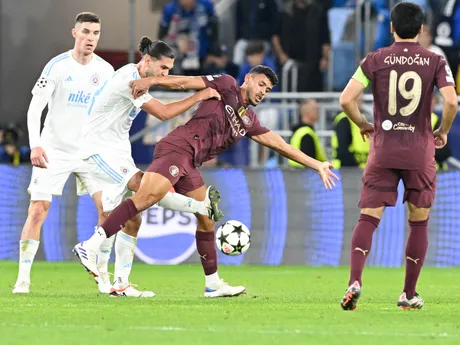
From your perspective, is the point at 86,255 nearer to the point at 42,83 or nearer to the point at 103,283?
the point at 103,283

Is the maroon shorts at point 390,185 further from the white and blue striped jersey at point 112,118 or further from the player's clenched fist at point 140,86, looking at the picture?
the white and blue striped jersey at point 112,118

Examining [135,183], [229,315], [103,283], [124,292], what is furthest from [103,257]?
[229,315]

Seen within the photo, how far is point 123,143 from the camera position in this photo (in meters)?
10.8

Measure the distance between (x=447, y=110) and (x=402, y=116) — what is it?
32 cm

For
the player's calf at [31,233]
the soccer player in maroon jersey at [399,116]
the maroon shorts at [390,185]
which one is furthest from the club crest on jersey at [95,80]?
the maroon shorts at [390,185]

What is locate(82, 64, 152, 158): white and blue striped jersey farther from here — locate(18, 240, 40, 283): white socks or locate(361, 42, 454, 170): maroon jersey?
locate(361, 42, 454, 170): maroon jersey

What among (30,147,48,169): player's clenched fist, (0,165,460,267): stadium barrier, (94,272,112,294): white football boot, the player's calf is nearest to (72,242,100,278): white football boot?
(94,272,112,294): white football boot

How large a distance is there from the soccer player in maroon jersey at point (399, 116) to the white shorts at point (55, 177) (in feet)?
9.81

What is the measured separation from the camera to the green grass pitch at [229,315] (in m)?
7.43

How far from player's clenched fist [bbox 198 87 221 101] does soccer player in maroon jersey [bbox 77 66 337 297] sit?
0.04 metres

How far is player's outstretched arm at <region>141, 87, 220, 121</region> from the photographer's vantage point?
10070 millimetres

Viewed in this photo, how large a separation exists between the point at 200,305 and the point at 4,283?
3355 millimetres

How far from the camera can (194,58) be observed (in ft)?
67.7

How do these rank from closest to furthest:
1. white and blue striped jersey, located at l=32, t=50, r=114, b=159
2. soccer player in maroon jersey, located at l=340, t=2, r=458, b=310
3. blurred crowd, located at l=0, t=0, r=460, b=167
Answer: soccer player in maroon jersey, located at l=340, t=2, r=458, b=310 → white and blue striped jersey, located at l=32, t=50, r=114, b=159 → blurred crowd, located at l=0, t=0, r=460, b=167
